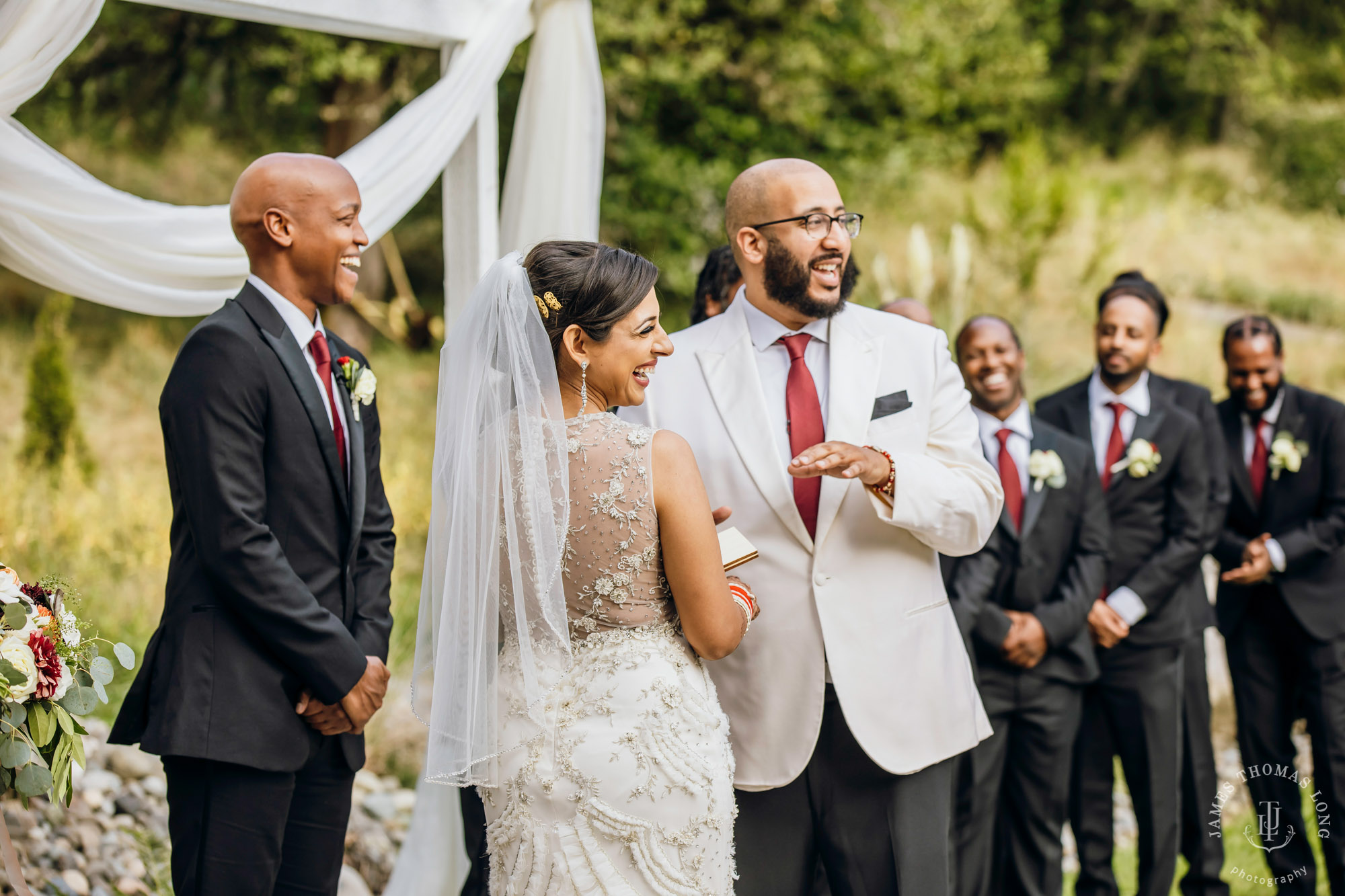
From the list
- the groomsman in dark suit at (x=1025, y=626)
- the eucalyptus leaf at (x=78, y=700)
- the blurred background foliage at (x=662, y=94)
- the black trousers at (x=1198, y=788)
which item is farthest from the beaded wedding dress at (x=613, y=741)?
the blurred background foliage at (x=662, y=94)

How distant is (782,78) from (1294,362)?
604 cm

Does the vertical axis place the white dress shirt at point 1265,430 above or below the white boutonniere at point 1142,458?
above

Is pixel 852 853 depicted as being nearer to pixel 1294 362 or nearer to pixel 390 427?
pixel 390 427

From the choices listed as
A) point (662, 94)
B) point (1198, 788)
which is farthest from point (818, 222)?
point (662, 94)

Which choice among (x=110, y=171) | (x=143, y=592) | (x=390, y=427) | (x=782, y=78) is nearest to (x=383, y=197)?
(x=143, y=592)

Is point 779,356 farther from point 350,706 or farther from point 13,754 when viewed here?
point 13,754

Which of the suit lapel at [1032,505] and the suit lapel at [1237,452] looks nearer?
the suit lapel at [1032,505]

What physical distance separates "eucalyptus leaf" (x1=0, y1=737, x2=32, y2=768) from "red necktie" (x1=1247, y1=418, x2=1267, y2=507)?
4.59 metres

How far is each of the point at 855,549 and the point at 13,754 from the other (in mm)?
2029

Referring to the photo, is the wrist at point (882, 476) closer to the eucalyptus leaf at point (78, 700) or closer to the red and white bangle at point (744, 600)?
the red and white bangle at point (744, 600)

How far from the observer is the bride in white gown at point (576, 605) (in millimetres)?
2533

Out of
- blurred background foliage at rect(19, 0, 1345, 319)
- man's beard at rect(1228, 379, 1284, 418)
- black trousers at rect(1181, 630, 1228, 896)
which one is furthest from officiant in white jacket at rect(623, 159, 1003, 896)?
blurred background foliage at rect(19, 0, 1345, 319)

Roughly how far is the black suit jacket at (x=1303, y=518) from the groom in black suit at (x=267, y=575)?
144 inches

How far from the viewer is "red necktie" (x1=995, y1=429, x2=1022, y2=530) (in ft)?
14.0
